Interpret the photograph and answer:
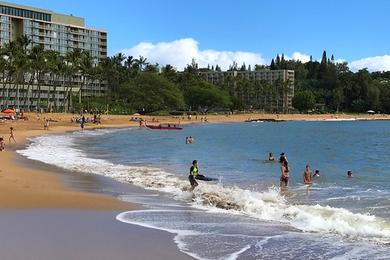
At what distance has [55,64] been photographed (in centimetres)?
10362

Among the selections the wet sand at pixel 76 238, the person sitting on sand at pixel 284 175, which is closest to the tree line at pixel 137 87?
the person sitting on sand at pixel 284 175

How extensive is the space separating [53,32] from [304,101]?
88024 mm

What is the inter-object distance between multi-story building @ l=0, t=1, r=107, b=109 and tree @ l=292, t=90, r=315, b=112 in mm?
69614

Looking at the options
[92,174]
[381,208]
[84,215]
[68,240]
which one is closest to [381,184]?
[381,208]

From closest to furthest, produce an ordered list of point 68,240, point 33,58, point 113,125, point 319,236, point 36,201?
point 68,240 < point 319,236 < point 36,201 < point 113,125 < point 33,58

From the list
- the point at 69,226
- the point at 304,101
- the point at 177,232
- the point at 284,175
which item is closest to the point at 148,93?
the point at 304,101

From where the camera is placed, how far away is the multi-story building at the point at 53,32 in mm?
140000

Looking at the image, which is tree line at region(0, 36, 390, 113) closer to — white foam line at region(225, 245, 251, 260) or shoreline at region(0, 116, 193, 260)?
shoreline at region(0, 116, 193, 260)

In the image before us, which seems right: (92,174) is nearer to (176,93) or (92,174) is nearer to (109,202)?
(109,202)

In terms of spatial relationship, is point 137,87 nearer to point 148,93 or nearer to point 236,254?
point 148,93

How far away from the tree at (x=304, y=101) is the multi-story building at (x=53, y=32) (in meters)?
69.6

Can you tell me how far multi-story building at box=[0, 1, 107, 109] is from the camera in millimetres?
140000

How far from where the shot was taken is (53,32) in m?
153

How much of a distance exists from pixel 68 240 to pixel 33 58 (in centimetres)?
9357
